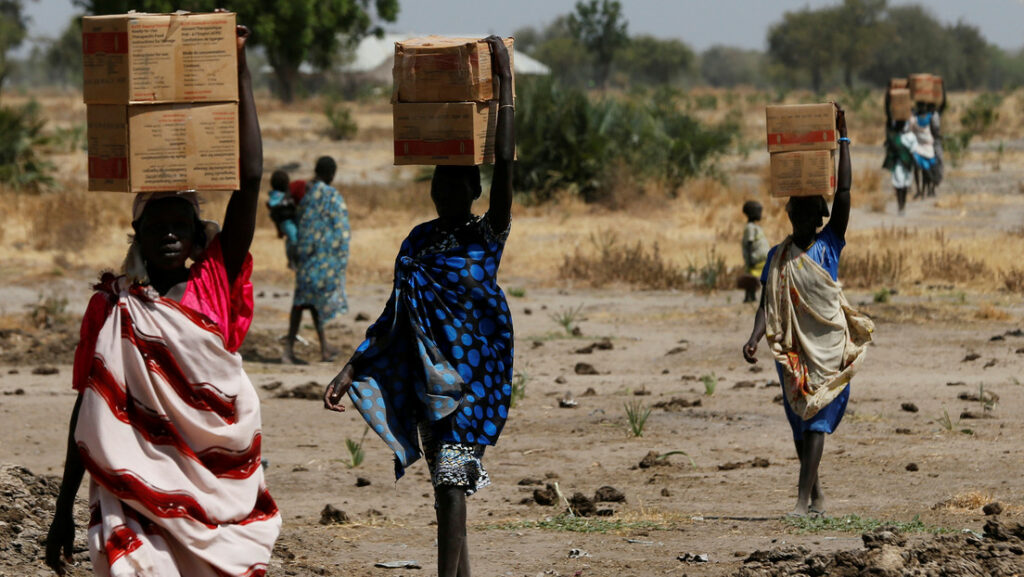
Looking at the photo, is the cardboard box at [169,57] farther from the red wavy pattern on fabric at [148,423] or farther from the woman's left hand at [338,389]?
the woman's left hand at [338,389]

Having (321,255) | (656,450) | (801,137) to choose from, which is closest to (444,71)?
(801,137)

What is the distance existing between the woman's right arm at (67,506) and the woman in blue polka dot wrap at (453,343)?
3.56 feet

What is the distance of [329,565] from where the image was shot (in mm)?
5543

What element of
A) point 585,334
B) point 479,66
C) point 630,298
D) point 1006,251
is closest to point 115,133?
point 479,66

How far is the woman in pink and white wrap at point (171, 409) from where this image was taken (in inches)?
137

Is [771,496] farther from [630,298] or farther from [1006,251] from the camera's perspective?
[1006,251]

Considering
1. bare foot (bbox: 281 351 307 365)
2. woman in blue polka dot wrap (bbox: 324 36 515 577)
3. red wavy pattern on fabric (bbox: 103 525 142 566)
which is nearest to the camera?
red wavy pattern on fabric (bbox: 103 525 142 566)

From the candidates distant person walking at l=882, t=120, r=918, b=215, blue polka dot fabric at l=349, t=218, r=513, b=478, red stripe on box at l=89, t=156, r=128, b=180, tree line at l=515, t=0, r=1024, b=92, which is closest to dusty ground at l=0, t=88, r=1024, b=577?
blue polka dot fabric at l=349, t=218, r=513, b=478

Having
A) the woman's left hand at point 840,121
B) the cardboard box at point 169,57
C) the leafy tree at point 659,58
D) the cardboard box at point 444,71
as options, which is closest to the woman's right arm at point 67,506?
the cardboard box at point 169,57

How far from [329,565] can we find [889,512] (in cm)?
242

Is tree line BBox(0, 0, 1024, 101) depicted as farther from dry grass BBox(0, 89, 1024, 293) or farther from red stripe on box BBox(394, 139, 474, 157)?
red stripe on box BBox(394, 139, 474, 157)

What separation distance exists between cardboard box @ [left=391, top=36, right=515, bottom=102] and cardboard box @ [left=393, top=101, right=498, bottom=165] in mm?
28

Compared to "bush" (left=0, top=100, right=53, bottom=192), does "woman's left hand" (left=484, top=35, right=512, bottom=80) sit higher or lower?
higher

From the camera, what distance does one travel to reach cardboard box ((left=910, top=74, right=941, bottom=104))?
69.5 ft
